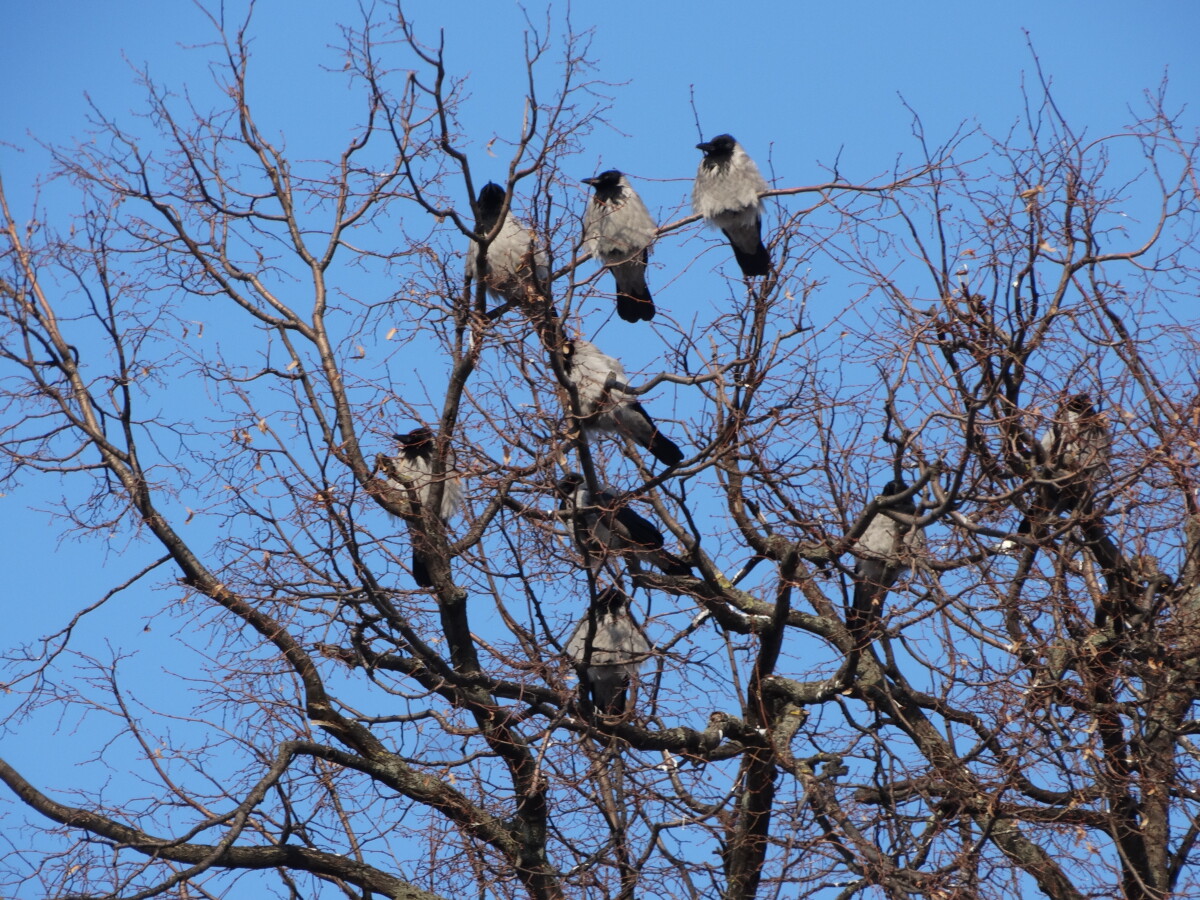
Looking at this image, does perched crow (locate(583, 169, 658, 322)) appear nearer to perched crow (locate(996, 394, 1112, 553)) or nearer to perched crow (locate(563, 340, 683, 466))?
perched crow (locate(563, 340, 683, 466))

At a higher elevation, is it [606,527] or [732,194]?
[732,194]

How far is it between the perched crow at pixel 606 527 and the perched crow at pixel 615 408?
0.33m

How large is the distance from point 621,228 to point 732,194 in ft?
2.32

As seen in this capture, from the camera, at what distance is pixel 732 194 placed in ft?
24.3

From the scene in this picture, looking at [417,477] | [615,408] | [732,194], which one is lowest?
[417,477]

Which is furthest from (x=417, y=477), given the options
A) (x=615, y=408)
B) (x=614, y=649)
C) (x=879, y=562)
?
(x=879, y=562)

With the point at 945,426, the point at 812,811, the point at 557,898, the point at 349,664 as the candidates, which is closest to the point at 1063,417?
the point at 945,426

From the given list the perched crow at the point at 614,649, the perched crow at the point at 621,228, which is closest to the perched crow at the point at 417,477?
the perched crow at the point at 614,649

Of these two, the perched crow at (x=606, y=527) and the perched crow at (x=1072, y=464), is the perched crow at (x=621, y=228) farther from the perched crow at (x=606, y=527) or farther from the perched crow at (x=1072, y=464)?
the perched crow at (x=1072, y=464)

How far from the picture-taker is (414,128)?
5.65 metres

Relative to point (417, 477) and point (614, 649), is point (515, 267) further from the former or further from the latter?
point (614, 649)

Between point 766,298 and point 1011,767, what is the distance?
2.08m

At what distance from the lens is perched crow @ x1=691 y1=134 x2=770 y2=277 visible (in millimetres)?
7414

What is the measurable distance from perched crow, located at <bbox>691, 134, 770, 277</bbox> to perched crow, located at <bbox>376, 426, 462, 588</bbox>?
2197 mm
